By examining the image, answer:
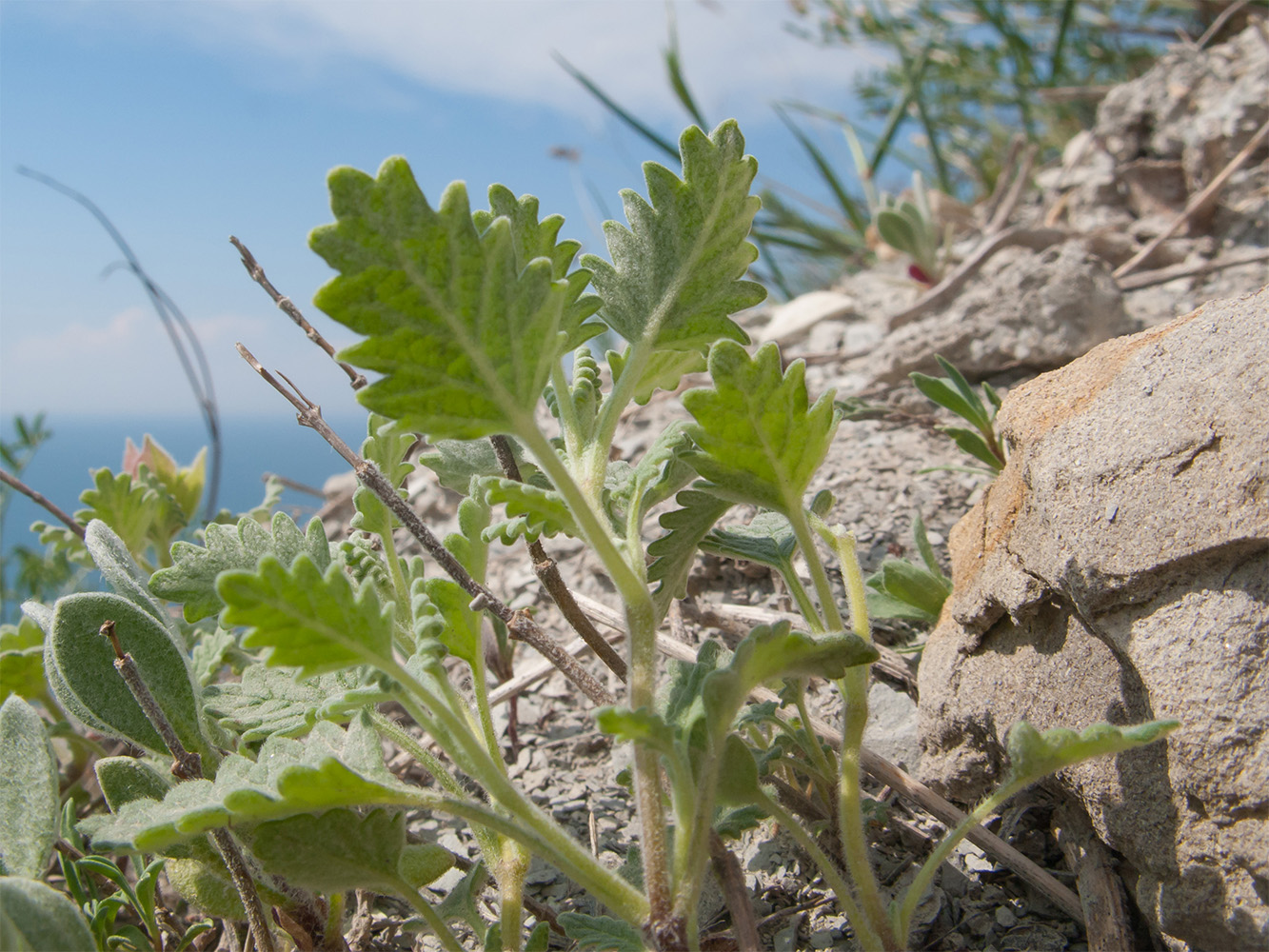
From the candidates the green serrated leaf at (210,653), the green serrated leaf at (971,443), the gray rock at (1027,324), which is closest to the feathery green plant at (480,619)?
the green serrated leaf at (210,653)

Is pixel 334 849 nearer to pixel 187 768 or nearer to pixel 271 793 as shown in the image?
pixel 271 793

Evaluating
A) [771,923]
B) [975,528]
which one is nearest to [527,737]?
[771,923]

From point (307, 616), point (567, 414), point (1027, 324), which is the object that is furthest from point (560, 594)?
point (1027, 324)

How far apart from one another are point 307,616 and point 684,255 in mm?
589

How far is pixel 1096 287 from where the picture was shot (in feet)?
7.42

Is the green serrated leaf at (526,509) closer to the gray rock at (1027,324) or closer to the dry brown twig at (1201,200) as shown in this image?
the gray rock at (1027,324)

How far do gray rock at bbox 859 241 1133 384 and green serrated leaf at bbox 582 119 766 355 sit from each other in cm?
123

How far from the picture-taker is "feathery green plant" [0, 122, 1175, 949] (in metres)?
0.79

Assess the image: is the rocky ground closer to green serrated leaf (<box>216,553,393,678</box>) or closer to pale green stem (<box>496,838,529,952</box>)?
pale green stem (<box>496,838,529,952</box>)

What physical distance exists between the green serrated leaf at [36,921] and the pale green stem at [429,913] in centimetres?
29

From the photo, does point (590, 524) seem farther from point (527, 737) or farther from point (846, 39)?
point (846, 39)

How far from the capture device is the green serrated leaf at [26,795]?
1.00m

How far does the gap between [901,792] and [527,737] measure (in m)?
0.73

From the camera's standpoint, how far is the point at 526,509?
2.99 feet
